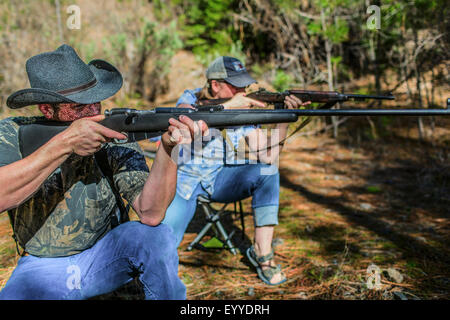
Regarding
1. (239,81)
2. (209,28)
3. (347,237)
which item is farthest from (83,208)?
(209,28)

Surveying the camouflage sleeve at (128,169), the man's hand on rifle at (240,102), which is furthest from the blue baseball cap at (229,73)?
the camouflage sleeve at (128,169)

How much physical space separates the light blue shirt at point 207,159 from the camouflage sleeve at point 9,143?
60.1 inches

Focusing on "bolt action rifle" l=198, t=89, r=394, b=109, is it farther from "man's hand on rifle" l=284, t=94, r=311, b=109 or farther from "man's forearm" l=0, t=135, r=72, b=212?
"man's forearm" l=0, t=135, r=72, b=212

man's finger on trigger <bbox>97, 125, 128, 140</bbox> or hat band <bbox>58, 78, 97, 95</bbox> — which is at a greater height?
hat band <bbox>58, 78, 97, 95</bbox>

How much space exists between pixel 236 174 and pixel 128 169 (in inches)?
51.5

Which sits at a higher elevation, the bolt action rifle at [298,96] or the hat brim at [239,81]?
the hat brim at [239,81]

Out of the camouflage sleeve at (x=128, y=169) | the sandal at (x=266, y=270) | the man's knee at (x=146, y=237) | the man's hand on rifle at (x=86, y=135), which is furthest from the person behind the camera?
the sandal at (x=266, y=270)

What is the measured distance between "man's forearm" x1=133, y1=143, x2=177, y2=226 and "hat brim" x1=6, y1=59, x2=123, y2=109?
1.67 ft

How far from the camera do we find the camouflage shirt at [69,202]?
218 centimetres

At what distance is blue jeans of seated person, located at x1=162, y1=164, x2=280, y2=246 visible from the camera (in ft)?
10.7

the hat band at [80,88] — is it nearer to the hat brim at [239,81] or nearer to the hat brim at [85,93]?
the hat brim at [85,93]

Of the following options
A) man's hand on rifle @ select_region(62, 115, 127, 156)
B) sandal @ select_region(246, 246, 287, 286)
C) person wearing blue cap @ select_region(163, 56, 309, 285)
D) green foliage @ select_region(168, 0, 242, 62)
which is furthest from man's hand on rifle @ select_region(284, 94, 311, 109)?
green foliage @ select_region(168, 0, 242, 62)

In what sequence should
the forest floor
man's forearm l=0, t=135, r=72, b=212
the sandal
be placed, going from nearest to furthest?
man's forearm l=0, t=135, r=72, b=212 < the forest floor < the sandal

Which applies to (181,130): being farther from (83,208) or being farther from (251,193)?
(251,193)
